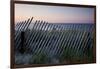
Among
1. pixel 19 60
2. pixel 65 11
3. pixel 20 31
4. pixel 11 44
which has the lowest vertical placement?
pixel 19 60

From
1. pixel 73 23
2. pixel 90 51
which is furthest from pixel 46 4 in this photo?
pixel 90 51

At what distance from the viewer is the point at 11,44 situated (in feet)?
5.96

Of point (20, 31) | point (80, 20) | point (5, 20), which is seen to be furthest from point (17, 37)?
point (80, 20)

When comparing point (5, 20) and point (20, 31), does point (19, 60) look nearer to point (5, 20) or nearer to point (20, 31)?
point (20, 31)

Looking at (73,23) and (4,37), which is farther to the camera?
(73,23)

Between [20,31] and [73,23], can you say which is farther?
[73,23]

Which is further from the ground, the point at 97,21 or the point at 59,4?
the point at 59,4

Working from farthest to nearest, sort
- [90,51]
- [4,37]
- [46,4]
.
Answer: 1. [90,51]
2. [46,4]
3. [4,37]

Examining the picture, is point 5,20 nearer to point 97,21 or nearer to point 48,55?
point 48,55

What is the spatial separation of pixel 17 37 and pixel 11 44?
90 mm

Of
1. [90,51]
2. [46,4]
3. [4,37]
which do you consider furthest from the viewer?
[90,51]

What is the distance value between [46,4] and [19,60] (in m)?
0.59

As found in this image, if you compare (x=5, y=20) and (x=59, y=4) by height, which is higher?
(x=59, y=4)

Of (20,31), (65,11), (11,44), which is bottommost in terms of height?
(11,44)
